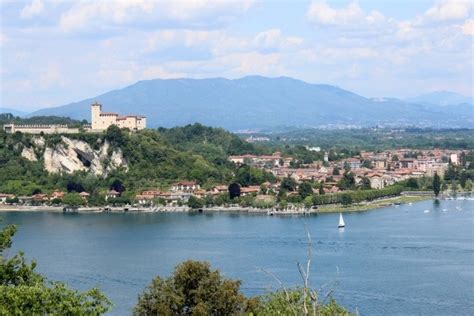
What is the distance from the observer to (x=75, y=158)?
111 feet

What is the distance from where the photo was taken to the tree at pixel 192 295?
28.8ft

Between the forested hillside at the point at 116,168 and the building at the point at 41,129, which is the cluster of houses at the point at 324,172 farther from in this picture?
the building at the point at 41,129

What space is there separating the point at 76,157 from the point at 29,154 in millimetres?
1539

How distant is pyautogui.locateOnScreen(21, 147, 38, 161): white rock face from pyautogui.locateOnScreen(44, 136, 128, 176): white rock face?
432 millimetres

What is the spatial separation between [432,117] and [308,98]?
963 inches

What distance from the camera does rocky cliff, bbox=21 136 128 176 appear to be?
110 ft

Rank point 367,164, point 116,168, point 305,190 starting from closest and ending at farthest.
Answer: point 305,190
point 116,168
point 367,164

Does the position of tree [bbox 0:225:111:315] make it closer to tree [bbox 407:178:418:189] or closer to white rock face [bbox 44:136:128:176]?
white rock face [bbox 44:136:128:176]

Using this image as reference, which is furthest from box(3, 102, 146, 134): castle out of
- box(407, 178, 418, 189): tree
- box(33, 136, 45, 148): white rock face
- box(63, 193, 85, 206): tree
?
box(407, 178, 418, 189): tree

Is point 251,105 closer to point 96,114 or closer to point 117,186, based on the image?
point 96,114

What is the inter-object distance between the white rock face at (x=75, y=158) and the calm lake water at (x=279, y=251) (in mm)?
5275

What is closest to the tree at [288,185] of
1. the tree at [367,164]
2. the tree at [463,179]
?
the tree at [463,179]

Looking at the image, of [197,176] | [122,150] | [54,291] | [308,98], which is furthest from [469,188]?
[308,98]

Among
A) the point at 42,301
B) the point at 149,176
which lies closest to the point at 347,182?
the point at 149,176
